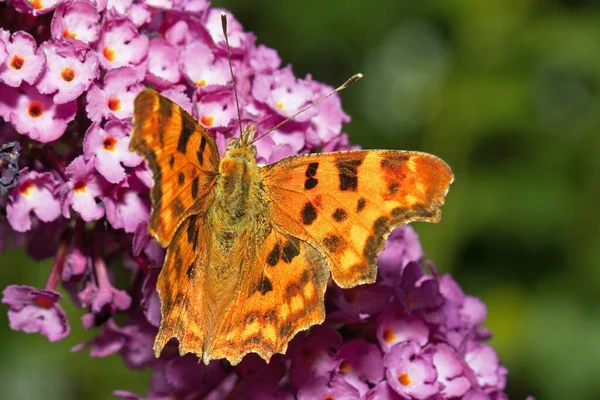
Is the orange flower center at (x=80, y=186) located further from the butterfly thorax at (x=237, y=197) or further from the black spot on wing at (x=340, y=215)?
the black spot on wing at (x=340, y=215)

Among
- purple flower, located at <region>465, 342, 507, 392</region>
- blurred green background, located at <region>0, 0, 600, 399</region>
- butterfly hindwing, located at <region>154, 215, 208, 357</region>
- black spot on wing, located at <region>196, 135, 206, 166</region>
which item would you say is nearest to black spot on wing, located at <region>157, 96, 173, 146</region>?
black spot on wing, located at <region>196, 135, 206, 166</region>

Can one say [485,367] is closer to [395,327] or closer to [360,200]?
[395,327]

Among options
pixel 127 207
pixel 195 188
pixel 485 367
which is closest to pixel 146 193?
pixel 127 207

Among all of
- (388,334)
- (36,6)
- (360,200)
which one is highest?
Answer: (36,6)

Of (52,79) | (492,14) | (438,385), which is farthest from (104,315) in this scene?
(492,14)

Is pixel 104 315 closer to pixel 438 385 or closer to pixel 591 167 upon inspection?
pixel 438 385

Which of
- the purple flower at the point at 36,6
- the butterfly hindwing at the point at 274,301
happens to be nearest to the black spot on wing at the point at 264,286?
the butterfly hindwing at the point at 274,301

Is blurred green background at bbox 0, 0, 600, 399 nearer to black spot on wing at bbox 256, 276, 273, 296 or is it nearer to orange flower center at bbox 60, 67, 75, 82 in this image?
black spot on wing at bbox 256, 276, 273, 296
